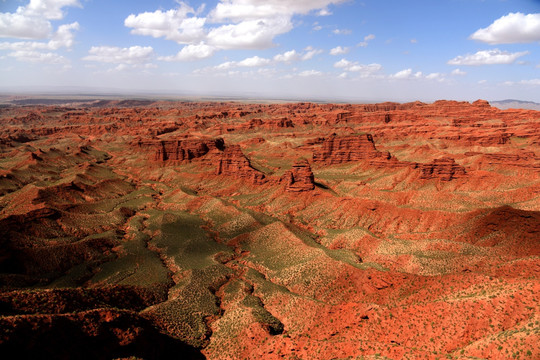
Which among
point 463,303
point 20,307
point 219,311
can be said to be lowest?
point 219,311

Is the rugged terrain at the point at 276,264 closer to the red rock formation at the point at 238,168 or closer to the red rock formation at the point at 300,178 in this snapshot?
the red rock formation at the point at 300,178

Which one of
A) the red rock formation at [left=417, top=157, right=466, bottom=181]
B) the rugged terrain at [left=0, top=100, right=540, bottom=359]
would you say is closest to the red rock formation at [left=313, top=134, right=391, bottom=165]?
the rugged terrain at [left=0, top=100, right=540, bottom=359]

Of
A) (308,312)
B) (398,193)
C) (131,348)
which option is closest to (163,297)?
(131,348)

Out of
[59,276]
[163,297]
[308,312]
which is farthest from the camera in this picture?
[59,276]

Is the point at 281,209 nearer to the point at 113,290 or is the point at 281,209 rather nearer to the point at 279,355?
the point at 113,290

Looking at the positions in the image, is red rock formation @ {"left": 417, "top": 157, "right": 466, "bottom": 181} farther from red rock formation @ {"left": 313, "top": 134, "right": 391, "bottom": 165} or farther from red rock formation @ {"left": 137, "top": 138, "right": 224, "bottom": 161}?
red rock formation @ {"left": 137, "top": 138, "right": 224, "bottom": 161}

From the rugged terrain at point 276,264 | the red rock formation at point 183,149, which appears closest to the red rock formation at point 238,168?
the rugged terrain at point 276,264

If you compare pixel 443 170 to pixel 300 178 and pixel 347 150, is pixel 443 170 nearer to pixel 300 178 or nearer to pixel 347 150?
pixel 300 178
